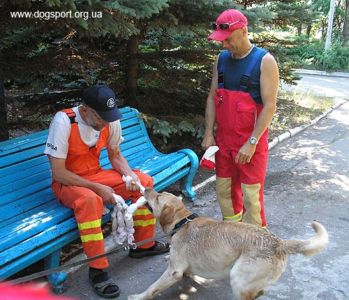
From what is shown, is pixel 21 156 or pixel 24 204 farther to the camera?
pixel 21 156

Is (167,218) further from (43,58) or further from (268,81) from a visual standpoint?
(43,58)

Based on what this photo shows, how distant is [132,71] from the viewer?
6.57 m

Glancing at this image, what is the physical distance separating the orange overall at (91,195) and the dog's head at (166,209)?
0.41m

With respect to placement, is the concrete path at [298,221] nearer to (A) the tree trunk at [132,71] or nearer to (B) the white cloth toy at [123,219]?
(B) the white cloth toy at [123,219]

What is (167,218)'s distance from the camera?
3635mm

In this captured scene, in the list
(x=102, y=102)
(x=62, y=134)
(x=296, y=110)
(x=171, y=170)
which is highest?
(x=102, y=102)

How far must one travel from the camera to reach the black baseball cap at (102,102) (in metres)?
3.70

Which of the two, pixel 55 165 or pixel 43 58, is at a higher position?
pixel 43 58

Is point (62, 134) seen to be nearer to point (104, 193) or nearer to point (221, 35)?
point (104, 193)

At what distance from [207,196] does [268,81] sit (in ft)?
8.35

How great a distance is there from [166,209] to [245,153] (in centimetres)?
84

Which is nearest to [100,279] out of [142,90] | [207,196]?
[207,196]

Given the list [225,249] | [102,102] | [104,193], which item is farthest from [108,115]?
[225,249]

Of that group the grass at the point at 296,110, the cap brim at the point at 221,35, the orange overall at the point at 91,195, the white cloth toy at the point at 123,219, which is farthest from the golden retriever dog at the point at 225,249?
the grass at the point at 296,110
